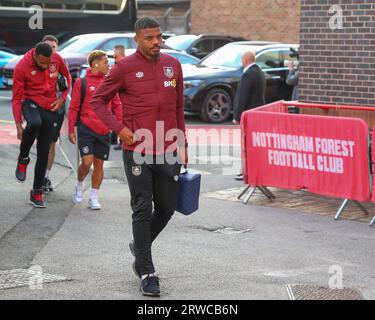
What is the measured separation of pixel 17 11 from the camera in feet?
87.9

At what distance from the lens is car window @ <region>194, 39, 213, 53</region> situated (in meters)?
27.3

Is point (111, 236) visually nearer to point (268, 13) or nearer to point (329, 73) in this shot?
point (329, 73)

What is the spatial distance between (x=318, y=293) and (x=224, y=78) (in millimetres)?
14018

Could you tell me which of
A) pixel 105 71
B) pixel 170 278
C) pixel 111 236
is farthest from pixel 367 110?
pixel 170 278

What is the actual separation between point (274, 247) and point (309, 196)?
2.83 m

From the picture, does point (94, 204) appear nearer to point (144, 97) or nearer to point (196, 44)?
point (144, 97)

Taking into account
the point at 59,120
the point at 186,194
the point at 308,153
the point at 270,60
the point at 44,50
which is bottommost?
the point at 270,60

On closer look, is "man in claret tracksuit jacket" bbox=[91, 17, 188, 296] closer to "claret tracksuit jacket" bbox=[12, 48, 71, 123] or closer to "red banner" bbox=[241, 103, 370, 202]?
"claret tracksuit jacket" bbox=[12, 48, 71, 123]

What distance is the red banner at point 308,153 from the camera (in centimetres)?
961

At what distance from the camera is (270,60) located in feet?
71.7

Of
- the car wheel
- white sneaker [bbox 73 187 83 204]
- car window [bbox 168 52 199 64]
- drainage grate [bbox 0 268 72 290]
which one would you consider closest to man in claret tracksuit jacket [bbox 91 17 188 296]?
drainage grate [bbox 0 268 72 290]

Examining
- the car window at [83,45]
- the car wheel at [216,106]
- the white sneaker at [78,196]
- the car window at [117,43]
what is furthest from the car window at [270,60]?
the white sneaker at [78,196]

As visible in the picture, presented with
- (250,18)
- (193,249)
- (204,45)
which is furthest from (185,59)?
(250,18)
